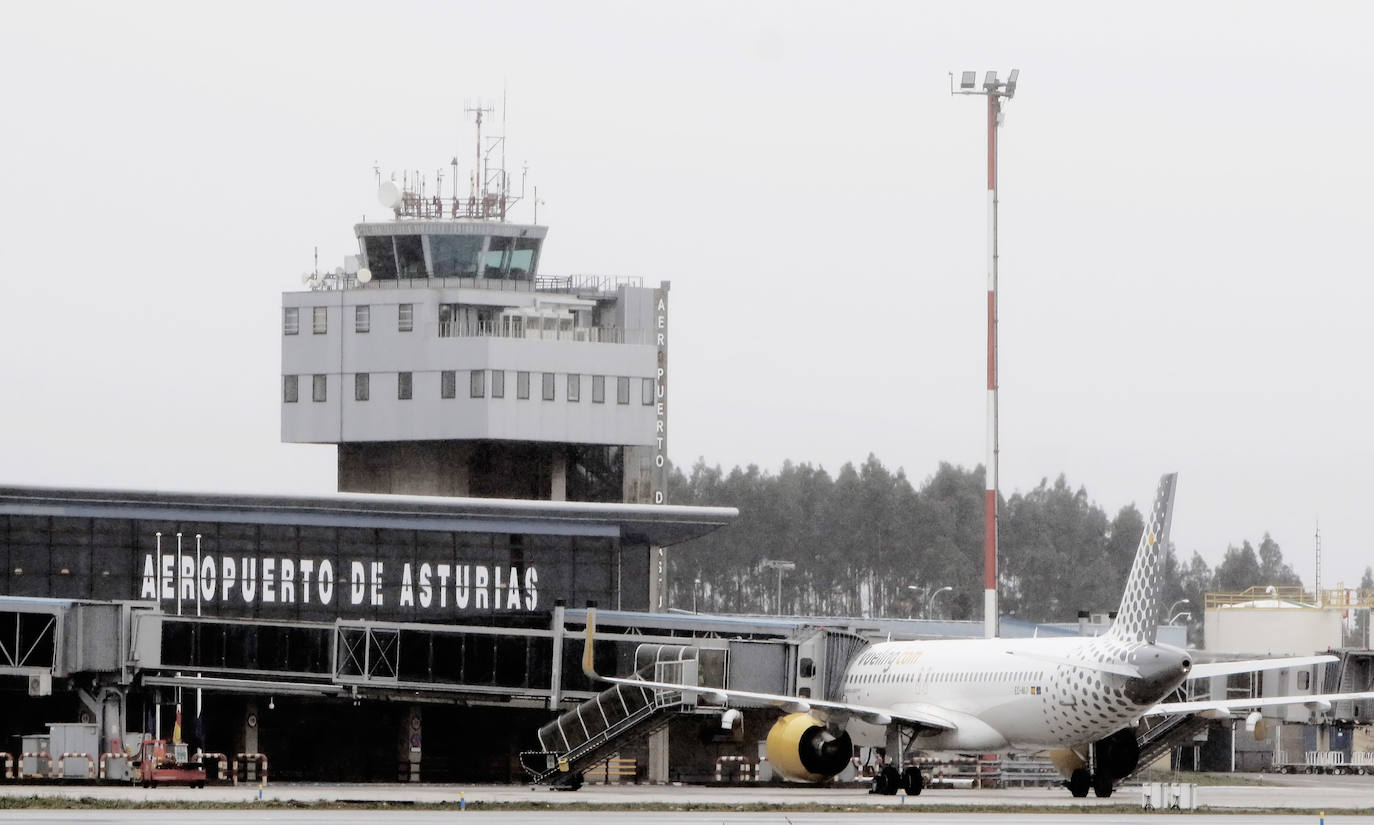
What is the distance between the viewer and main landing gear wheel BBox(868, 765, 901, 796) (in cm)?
5697

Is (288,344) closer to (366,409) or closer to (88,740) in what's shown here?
(366,409)

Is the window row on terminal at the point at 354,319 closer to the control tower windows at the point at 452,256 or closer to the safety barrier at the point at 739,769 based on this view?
the control tower windows at the point at 452,256

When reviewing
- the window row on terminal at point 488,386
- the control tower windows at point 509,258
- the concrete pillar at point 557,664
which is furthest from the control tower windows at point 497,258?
the concrete pillar at point 557,664

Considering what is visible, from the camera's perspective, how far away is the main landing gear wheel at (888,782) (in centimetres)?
5697

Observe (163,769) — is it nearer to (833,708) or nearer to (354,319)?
(833,708)

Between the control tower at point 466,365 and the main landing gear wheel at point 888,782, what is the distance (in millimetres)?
40497

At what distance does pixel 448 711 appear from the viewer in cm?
8369

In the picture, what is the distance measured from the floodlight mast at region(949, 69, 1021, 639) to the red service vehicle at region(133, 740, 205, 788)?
24883 millimetres

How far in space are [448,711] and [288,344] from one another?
2190 centimetres

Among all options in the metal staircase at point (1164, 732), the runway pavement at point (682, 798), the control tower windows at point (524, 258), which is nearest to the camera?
the runway pavement at point (682, 798)

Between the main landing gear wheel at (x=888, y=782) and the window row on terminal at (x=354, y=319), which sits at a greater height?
the window row on terminal at (x=354, y=319)

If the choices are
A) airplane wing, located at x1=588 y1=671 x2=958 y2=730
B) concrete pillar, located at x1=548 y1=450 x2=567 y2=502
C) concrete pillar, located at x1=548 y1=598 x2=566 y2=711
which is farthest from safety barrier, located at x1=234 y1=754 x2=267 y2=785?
concrete pillar, located at x1=548 y1=450 x2=567 y2=502

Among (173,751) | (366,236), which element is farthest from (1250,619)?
(173,751)

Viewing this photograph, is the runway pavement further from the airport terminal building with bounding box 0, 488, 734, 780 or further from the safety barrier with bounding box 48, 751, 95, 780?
the airport terminal building with bounding box 0, 488, 734, 780
